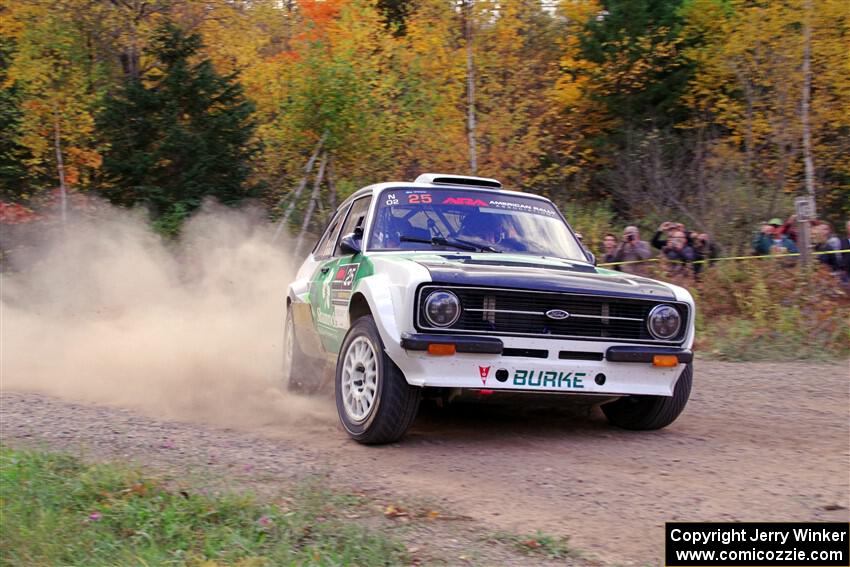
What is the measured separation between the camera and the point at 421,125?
2359 centimetres

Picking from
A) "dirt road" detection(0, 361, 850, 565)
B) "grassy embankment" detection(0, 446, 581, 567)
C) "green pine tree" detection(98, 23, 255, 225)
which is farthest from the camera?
"green pine tree" detection(98, 23, 255, 225)

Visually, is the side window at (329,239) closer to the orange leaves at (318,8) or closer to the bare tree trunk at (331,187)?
the bare tree trunk at (331,187)

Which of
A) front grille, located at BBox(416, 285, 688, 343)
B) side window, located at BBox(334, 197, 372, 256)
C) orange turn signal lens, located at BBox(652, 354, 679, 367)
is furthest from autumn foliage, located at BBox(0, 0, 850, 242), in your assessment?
front grille, located at BBox(416, 285, 688, 343)

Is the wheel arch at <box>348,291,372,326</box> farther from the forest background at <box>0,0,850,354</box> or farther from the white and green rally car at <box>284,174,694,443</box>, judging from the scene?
the forest background at <box>0,0,850,354</box>

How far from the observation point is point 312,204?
65.5 ft

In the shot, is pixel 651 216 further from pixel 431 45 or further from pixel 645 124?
pixel 431 45

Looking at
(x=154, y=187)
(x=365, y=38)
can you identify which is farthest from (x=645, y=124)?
(x=154, y=187)

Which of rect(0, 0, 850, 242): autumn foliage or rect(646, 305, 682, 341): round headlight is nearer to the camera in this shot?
rect(646, 305, 682, 341): round headlight

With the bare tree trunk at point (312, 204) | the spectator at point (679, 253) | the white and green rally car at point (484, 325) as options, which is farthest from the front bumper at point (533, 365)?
the bare tree trunk at point (312, 204)

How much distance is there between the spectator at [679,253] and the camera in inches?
540

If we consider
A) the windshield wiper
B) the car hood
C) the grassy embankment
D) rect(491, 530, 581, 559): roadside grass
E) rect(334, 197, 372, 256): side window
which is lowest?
rect(491, 530, 581, 559): roadside grass

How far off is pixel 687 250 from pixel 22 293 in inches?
481

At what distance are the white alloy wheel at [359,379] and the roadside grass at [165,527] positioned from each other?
1249mm

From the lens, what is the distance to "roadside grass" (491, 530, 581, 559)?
4.00 metres
